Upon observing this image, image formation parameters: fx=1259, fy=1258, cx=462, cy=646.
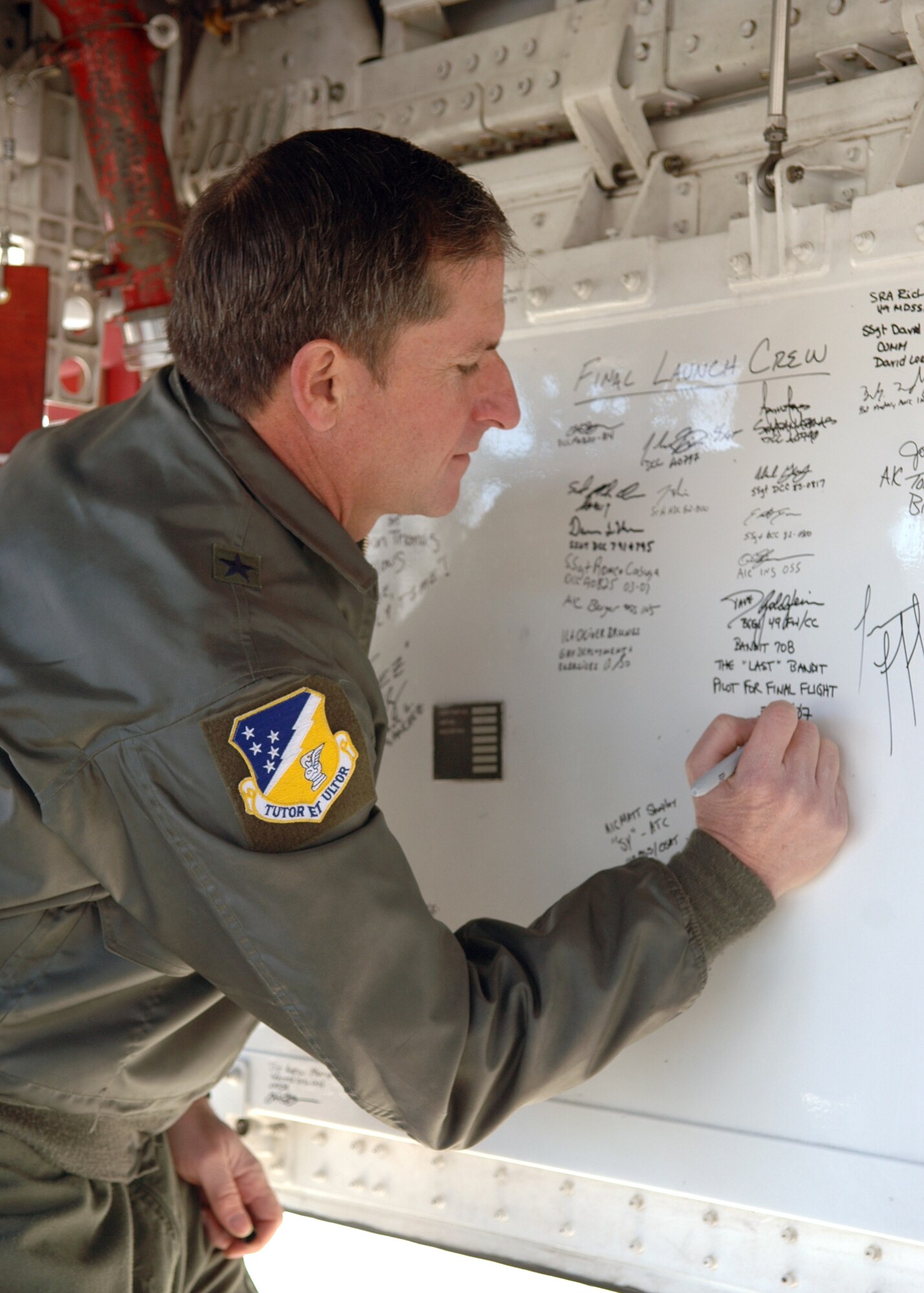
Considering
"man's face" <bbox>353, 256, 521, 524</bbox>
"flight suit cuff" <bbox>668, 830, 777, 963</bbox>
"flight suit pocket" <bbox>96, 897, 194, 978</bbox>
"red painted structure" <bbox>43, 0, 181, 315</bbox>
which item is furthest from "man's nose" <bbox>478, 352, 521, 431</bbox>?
"red painted structure" <bbox>43, 0, 181, 315</bbox>

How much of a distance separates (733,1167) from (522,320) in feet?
3.80

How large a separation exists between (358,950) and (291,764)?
7.1 inches

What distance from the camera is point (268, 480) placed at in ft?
4.30

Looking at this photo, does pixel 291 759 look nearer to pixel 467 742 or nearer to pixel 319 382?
pixel 319 382

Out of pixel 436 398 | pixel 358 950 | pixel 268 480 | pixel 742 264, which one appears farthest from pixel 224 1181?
pixel 742 264

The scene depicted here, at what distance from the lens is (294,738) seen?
1111mm

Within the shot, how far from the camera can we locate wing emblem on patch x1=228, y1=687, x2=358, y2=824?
1093 mm

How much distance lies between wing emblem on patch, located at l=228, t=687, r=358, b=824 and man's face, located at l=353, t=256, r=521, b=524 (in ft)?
1.28

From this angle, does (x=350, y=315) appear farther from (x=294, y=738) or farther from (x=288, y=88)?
(x=288, y=88)

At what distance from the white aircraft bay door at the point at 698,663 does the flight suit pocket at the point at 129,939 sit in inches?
25.3

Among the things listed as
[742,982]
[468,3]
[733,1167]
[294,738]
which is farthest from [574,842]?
[468,3]

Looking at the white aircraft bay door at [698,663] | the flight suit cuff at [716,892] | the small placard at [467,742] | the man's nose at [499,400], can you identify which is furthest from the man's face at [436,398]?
the flight suit cuff at [716,892]

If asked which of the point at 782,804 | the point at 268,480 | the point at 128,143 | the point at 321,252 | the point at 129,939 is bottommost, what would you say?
the point at 129,939

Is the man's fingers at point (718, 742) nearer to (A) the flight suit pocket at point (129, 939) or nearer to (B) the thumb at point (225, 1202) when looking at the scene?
(A) the flight suit pocket at point (129, 939)
